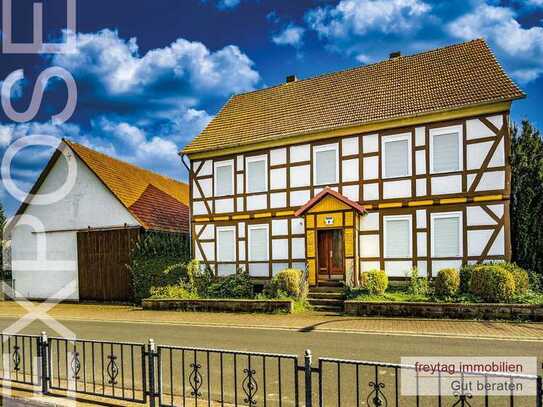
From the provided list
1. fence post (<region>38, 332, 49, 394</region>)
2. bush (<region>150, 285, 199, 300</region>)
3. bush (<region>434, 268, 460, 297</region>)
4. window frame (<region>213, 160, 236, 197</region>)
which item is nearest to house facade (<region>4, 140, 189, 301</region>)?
bush (<region>150, 285, 199, 300</region>)

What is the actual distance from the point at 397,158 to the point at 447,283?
220 inches

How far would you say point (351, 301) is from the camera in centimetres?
1592

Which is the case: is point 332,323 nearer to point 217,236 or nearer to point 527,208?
point 527,208

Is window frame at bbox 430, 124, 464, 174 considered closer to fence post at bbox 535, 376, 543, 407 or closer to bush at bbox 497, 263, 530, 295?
bush at bbox 497, 263, 530, 295

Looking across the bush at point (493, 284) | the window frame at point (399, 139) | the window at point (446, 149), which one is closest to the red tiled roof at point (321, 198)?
the window frame at point (399, 139)

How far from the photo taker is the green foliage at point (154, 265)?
21.7 metres

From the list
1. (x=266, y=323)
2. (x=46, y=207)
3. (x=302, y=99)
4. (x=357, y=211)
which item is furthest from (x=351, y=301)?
(x=46, y=207)

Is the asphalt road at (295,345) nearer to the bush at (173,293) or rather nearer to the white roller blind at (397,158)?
the bush at (173,293)

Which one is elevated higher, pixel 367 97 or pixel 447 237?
pixel 367 97

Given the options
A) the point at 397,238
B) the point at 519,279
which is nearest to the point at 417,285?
A: the point at 397,238

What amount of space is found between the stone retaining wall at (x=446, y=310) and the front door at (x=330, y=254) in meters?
3.76

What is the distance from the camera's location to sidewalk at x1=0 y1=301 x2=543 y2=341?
12.2 metres

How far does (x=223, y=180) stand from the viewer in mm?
→ 22703

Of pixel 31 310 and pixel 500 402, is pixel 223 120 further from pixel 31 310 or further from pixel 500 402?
pixel 500 402
